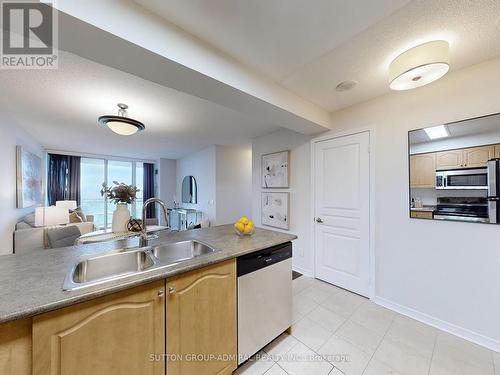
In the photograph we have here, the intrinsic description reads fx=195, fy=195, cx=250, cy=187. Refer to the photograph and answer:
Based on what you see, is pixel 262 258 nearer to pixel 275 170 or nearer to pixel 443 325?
pixel 443 325

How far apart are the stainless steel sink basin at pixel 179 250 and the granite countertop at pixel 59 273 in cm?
6

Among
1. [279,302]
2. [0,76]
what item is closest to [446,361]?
[279,302]

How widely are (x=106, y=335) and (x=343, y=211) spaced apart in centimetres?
251

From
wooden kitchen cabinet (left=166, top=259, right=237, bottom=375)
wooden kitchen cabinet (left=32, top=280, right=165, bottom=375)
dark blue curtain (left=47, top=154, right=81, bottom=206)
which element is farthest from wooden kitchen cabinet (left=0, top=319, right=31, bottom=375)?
dark blue curtain (left=47, top=154, right=81, bottom=206)

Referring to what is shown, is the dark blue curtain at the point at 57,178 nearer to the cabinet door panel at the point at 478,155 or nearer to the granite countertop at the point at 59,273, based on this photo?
the granite countertop at the point at 59,273

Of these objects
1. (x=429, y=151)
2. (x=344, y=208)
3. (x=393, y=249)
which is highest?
(x=429, y=151)

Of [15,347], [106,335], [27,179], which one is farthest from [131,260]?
[27,179]

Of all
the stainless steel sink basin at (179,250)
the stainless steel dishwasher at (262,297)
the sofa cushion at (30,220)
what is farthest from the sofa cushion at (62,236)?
the stainless steel dishwasher at (262,297)

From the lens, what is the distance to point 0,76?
5.83 ft

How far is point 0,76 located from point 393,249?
4.22m

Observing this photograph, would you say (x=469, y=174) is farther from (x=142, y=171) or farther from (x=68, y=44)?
(x=142, y=171)

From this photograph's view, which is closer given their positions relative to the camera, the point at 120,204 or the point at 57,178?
the point at 120,204

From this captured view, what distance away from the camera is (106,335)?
2.88ft

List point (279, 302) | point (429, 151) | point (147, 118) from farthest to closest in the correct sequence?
point (147, 118) < point (429, 151) < point (279, 302)
